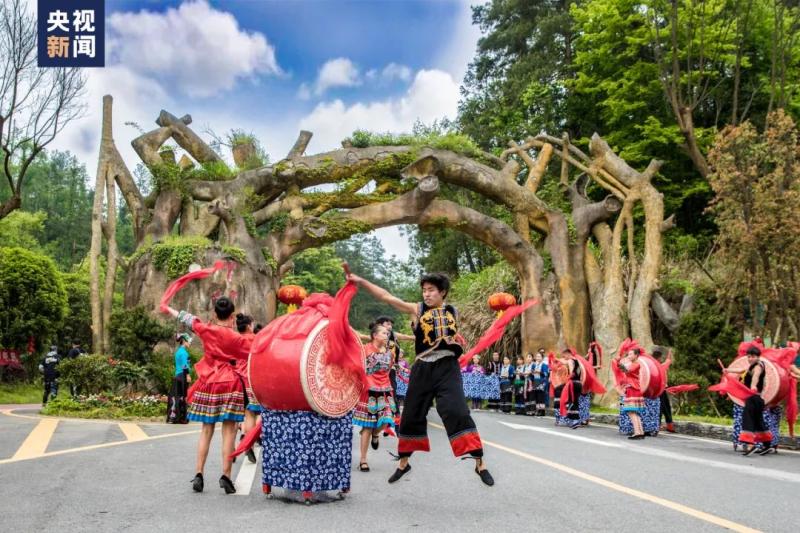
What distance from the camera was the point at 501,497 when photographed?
21.1 ft

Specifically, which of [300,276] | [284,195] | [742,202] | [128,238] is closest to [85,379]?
[284,195]

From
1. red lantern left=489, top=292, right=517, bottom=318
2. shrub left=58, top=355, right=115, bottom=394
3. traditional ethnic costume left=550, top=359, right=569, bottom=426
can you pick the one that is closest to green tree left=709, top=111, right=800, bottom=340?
traditional ethnic costume left=550, top=359, right=569, bottom=426

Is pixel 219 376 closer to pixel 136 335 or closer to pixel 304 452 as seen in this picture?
pixel 304 452

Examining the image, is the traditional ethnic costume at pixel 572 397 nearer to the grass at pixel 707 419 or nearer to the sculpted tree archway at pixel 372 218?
the grass at pixel 707 419

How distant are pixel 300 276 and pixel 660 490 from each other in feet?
172

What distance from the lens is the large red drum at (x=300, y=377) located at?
6156 millimetres

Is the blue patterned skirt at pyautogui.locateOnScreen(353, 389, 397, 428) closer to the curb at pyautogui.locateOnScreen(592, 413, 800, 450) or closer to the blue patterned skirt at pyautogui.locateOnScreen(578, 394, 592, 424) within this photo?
the curb at pyautogui.locateOnScreen(592, 413, 800, 450)

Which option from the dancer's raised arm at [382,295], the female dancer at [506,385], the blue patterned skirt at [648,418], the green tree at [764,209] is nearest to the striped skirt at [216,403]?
the dancer's raised arm at [382,295]

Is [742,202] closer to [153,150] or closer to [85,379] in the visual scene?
[85,379]

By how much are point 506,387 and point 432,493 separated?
712 inches

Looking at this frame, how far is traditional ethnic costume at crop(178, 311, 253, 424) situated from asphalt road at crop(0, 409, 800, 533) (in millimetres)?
680

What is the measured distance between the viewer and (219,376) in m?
7.01

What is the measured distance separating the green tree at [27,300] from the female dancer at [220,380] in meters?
23.8

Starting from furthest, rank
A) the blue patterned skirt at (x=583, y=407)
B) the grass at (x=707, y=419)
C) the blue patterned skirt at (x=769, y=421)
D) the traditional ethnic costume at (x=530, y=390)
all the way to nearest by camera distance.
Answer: the traditional ethnic costume at (x=530, y=390) < the blue patterned skirt at (x=583, y=407) < the grass at (x=707, y=419) < the blue patterned skirt at (x=769, y=421)
